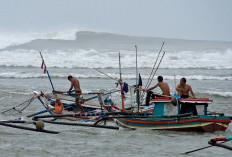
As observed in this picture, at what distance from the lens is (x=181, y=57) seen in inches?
1827

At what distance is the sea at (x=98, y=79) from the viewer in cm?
1026

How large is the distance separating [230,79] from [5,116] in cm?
1904

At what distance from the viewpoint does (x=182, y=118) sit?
12.3 meters

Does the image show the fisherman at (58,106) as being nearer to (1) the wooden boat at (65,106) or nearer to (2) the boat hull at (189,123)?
(1) the wooden boat at (65,106)

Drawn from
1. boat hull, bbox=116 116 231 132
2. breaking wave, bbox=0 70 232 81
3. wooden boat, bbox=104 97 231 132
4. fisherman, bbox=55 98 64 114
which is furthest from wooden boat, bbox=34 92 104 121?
breaking wave, bbox=0 70 232 81

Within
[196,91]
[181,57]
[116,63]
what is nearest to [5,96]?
[196,91]

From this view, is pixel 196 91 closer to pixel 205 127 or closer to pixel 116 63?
pixel 205 127

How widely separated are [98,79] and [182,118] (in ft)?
59.3

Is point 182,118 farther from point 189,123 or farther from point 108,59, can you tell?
point 108,59

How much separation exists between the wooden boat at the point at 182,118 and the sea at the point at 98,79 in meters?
0.22

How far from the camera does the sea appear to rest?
33.7 ft

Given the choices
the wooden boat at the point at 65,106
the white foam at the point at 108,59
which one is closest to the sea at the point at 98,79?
the white foam at the point at 108,59

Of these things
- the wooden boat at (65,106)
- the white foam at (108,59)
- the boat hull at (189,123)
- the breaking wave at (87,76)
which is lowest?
the boat hull at (189,123)

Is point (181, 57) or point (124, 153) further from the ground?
point (181, 57)
